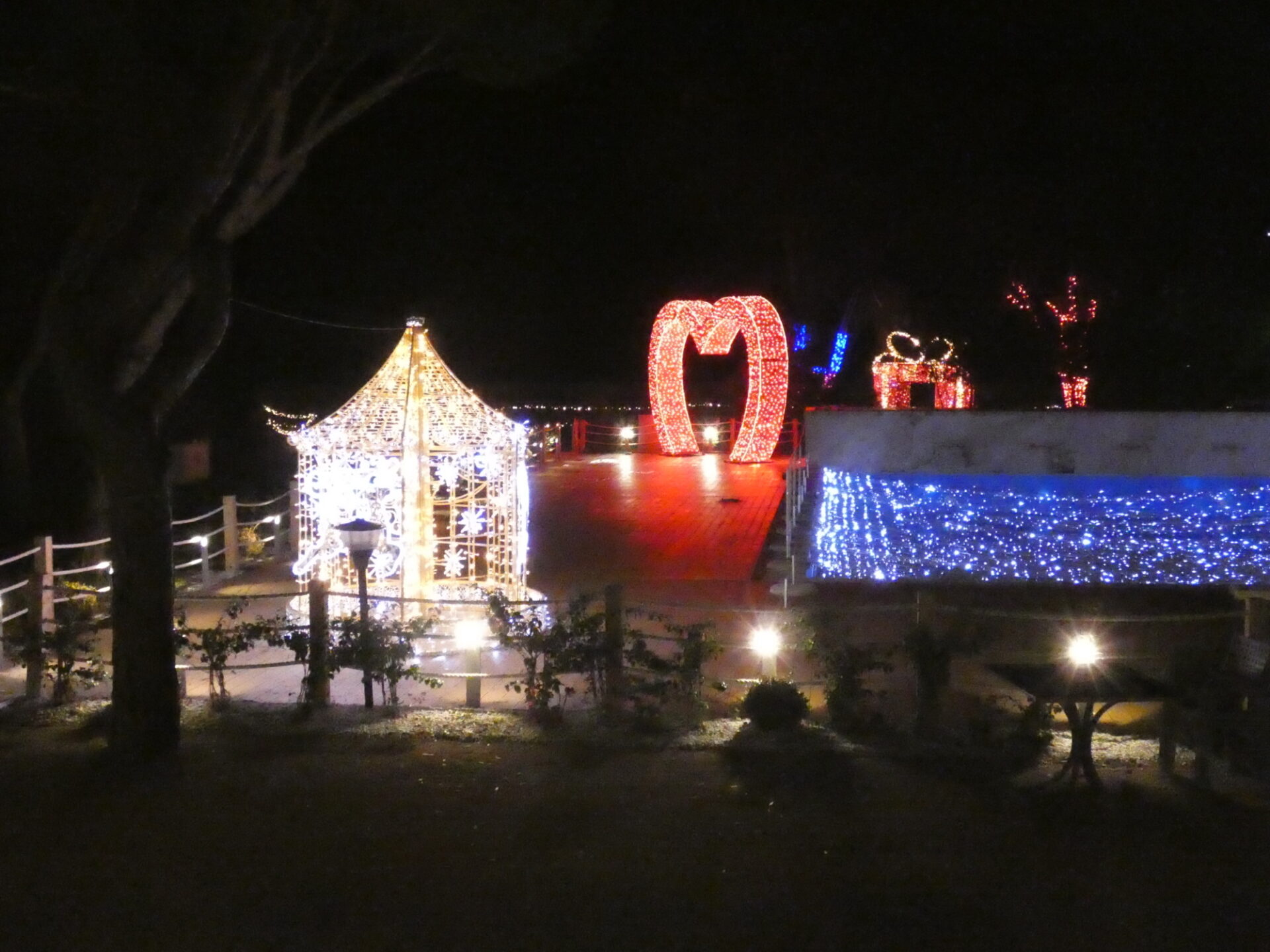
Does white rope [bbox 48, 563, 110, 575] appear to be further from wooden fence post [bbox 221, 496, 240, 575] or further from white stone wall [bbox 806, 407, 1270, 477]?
white stone wall [bbox 806, 407, 1270, 477]

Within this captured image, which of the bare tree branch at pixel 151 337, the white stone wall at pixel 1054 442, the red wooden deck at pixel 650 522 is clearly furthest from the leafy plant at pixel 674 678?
the white stone wall at pixel 1054 442

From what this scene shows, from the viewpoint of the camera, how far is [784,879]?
4438mm

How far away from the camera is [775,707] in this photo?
622 cm

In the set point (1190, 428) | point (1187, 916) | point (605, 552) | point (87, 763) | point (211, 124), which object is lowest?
point (1187, 916)

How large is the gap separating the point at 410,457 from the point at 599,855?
5.03 metres

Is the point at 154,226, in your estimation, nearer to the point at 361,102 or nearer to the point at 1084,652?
the point at 361,102

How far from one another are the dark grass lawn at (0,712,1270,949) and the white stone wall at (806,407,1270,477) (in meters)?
9.97

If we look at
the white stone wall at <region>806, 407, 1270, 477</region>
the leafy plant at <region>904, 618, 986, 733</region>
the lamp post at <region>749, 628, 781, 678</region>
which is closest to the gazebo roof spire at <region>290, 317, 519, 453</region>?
the lamp post at <region>749, 628, 781, 678</region>

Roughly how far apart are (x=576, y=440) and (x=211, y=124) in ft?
75.7

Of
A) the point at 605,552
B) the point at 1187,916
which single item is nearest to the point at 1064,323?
the point at 605,552

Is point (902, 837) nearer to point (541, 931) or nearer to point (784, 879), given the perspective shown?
point (784, 879)

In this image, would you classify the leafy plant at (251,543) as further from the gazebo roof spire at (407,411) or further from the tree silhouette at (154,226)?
the tree silhouette at (154,226)

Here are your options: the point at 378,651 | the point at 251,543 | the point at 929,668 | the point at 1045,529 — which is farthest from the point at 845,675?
the point at 251,543

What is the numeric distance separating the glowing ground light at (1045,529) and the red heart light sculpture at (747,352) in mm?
7523
